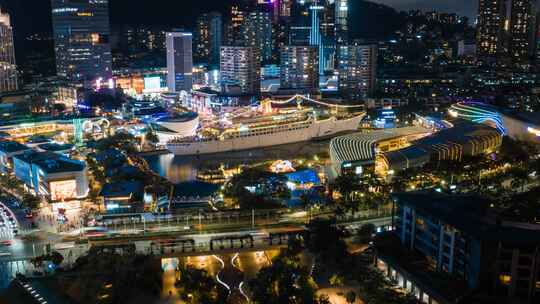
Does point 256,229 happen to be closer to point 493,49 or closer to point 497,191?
point 497,191

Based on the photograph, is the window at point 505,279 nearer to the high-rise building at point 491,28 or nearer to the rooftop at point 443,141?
the rooftop at point 443,141

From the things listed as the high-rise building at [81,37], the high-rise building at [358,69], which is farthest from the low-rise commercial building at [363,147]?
the high-rise building at [81,37]

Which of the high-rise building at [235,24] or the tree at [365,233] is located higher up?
the high-rise building at [235,24]

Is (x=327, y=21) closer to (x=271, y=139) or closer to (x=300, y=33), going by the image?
(x=300, y=33)

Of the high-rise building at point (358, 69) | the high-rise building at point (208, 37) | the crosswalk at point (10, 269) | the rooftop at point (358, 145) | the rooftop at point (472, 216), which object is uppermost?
the high-rise building at point (208, 37)

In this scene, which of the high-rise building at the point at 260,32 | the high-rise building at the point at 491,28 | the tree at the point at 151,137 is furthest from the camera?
the high-rise building at the point at 491,28

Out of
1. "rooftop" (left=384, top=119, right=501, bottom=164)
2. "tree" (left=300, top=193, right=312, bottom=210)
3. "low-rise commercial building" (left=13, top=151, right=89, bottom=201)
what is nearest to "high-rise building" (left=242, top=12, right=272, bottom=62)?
"rooftop" (left=384, top=119, right=501, bottom=164)

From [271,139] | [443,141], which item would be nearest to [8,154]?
[271,139]
